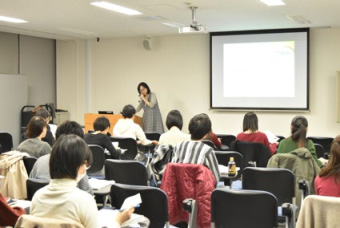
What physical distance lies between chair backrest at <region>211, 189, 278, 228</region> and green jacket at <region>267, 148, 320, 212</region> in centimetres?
118

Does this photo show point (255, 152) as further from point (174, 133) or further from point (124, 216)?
point (124, 216)

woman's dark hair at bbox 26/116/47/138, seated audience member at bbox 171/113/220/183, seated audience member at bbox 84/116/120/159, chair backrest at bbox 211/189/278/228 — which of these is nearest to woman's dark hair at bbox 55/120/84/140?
seated audience member at bbox 171/113/220/183

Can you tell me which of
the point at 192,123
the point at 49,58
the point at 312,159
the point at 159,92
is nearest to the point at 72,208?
the point at 192,123

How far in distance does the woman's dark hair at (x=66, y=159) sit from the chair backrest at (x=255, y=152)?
353 cm

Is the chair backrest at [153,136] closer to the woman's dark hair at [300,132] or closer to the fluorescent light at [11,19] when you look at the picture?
the woman's dark hair at [300,132]

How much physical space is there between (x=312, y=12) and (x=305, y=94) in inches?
86.7

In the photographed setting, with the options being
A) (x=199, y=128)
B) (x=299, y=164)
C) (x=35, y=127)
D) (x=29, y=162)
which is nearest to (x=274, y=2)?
(x=299, y=164)

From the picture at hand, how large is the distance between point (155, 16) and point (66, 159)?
5630 millimetres

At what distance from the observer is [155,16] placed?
7504 mm

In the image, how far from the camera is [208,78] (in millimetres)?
9773

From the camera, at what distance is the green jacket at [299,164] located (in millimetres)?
4074

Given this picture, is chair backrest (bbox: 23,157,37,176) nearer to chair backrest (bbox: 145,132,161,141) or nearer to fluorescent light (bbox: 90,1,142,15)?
fluorescent light (bbox: 90,1,142,15)

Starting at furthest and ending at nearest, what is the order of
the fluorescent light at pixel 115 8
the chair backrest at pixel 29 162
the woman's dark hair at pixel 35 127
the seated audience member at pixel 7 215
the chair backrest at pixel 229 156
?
the fluorescent light at pixel 115 8 < the chair backrest at pixel 229 156 < the woman's dark hair at pixel 35 127 < the chair backrest at pixel 29 162 < the seated audience member at pixel 7 215

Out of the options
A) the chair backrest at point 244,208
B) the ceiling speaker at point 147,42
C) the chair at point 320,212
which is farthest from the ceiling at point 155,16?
the chair at point 320,212
